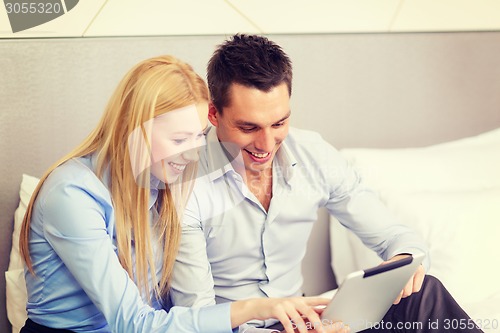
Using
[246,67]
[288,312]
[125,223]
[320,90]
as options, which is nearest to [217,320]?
[288,312]

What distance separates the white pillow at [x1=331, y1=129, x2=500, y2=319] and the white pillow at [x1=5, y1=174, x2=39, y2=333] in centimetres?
74

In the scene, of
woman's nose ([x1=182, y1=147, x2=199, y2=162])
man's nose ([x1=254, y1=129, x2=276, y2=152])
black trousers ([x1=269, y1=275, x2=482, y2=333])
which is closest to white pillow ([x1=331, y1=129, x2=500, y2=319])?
black trousers ([x1=269, y1=275, x2=482, y2=333])

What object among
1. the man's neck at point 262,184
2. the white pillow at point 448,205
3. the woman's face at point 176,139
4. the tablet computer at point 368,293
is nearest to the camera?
the tablet computer at point 368,293

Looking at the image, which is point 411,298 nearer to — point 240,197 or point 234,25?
point 240,197

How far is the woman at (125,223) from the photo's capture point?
1.06 meters

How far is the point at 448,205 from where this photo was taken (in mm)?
1531

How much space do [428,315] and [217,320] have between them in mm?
398

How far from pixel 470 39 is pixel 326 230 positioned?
2.23 ft

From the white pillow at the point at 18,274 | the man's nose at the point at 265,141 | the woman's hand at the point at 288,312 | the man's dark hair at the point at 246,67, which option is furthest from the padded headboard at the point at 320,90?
the woman's hand at the point at 288,312

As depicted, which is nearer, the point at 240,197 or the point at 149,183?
the point at 149,183

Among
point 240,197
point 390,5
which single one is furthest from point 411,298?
point 390,5

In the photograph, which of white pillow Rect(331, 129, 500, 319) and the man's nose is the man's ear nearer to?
the man's nose

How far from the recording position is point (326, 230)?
1646 mm

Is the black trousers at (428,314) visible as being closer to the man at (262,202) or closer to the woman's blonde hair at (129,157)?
the man at (262,202)
